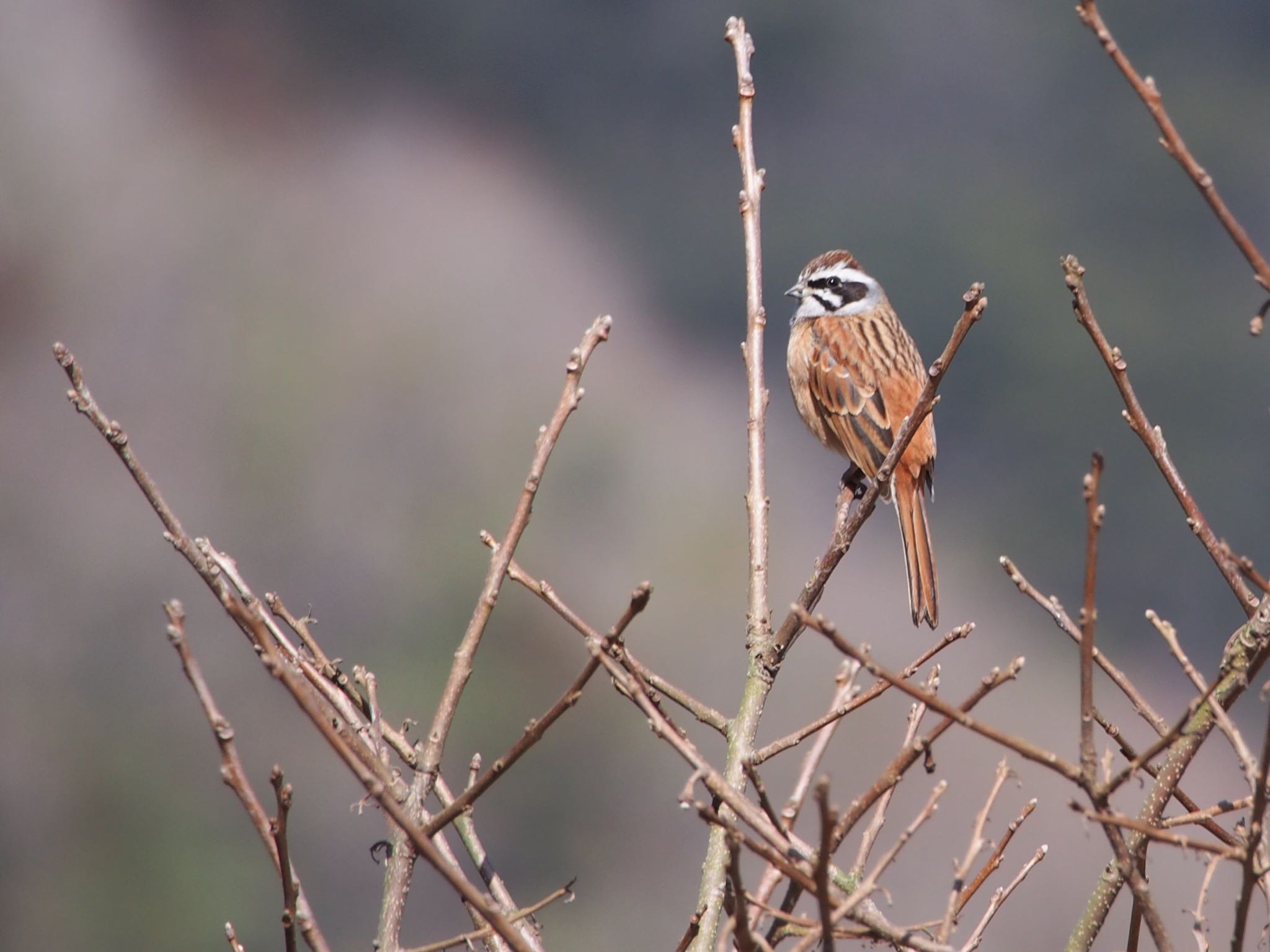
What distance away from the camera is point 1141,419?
1.06 m

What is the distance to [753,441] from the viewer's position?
4.53ft

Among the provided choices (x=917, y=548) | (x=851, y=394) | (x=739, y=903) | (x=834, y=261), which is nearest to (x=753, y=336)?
(x=739, y=903)

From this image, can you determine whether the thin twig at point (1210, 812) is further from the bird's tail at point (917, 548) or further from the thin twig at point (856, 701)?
the bird's tail at point (917, 548)

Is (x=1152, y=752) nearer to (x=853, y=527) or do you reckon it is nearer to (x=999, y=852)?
(x=999, y=852)

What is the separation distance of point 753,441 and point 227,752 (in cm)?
75

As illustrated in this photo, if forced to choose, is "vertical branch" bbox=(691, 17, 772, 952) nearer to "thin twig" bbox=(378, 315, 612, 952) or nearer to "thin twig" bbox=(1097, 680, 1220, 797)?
"thin twig" bbox=(378, 315, 612, 952)

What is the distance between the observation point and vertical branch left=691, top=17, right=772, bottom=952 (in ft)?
4.02

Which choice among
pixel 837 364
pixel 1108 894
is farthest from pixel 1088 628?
pixel 837 364

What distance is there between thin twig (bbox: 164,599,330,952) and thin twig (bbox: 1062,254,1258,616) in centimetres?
68

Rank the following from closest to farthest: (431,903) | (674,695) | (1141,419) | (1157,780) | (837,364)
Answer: (1157,780) → (1141,419) → (674,695) → (837,364) → (431,903)

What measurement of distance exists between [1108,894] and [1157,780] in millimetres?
97

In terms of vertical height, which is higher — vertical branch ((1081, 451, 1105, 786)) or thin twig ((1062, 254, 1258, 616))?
thin twig ((1062, 254, 1258, 616))

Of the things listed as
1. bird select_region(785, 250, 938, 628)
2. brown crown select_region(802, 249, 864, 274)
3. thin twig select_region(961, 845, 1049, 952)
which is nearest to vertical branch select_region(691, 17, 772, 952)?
thin twig select_region(961, 845, 1049, 952)

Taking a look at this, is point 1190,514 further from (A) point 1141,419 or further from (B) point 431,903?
(B) point 431,903
